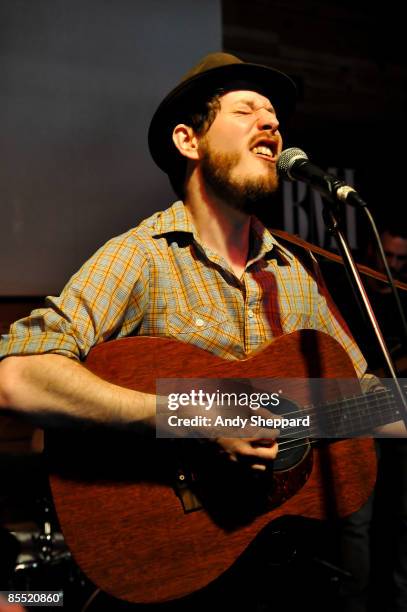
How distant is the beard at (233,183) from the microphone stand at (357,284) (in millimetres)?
464

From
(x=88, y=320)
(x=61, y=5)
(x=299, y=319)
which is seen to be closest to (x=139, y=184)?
(x=61, y=5)

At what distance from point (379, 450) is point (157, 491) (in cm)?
176

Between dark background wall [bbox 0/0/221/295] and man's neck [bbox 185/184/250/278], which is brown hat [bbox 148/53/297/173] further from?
dark background wall [bbox 0/0/221/295]

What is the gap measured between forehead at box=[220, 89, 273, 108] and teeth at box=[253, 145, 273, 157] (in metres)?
0.14

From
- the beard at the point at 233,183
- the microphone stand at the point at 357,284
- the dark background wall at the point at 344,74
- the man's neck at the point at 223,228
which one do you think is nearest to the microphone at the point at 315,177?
the microphone stand at the point at 357,284

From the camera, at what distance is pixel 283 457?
1.51 metres

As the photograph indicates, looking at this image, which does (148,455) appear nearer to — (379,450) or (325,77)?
(379,450)

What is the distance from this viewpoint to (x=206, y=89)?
1879 mm

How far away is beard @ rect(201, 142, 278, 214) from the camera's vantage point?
1.77 metres

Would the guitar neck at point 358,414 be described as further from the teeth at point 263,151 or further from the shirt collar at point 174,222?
the teeth at point 263,151

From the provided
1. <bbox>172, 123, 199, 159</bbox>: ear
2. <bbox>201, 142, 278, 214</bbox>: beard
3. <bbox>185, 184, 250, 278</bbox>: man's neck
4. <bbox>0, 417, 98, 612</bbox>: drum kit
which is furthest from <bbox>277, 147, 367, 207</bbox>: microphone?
<bbox>0, 417, 98, 612</bbox>: drum kit

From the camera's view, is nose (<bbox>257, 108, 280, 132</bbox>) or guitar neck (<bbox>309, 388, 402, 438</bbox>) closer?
guitar neck (<bbox>309, 388, 402, 438</bbox>)

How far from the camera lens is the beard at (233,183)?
177cm

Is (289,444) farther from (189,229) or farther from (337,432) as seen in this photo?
(189,229)
